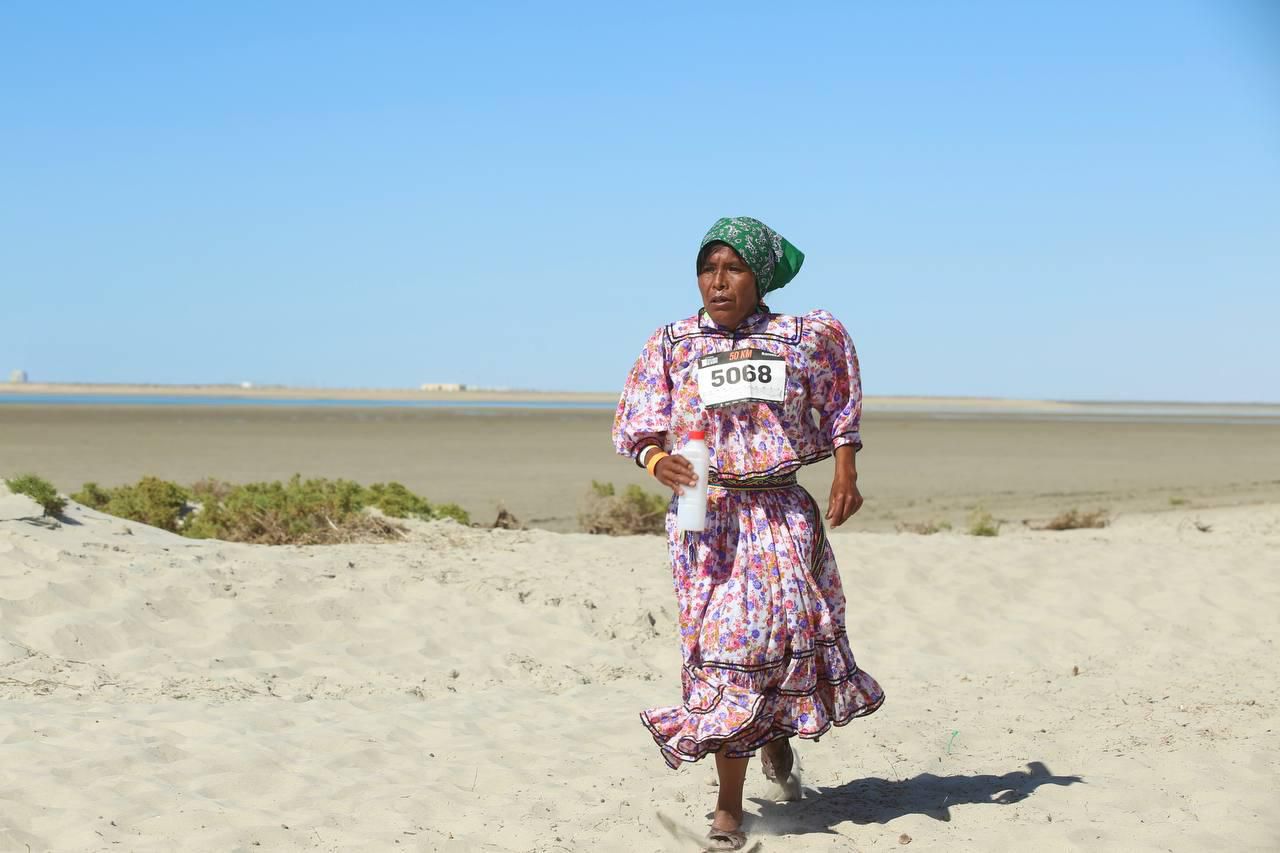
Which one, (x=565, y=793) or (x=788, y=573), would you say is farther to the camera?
(x=565, y=793)

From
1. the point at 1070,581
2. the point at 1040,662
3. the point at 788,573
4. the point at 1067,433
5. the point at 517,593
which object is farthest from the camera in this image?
the point at 1067,433

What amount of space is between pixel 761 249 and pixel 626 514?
26.2 feet

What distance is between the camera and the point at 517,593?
834 cm

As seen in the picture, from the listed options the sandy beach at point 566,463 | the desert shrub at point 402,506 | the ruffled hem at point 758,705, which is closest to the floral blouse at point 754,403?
the ruffled hem at point 758,705

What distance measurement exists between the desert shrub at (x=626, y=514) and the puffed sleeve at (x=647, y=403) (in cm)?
756

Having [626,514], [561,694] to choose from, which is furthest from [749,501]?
[626,514]

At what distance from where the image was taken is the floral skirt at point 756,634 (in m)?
4.05

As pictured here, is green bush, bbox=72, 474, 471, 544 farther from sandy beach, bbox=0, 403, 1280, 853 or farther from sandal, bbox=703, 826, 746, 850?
sandal, bbox=703, 826, 746, 850

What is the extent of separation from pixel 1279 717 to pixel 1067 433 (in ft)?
139

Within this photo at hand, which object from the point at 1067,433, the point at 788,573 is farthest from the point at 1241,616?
the point at 1067,433

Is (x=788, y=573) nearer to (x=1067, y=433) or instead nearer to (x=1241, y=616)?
(x=1241, y=616)

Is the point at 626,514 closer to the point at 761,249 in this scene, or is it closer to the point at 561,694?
the point at 561,694

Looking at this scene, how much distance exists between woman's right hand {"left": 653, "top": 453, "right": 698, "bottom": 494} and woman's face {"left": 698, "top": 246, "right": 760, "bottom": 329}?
554mm

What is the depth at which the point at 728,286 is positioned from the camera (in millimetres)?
4258
